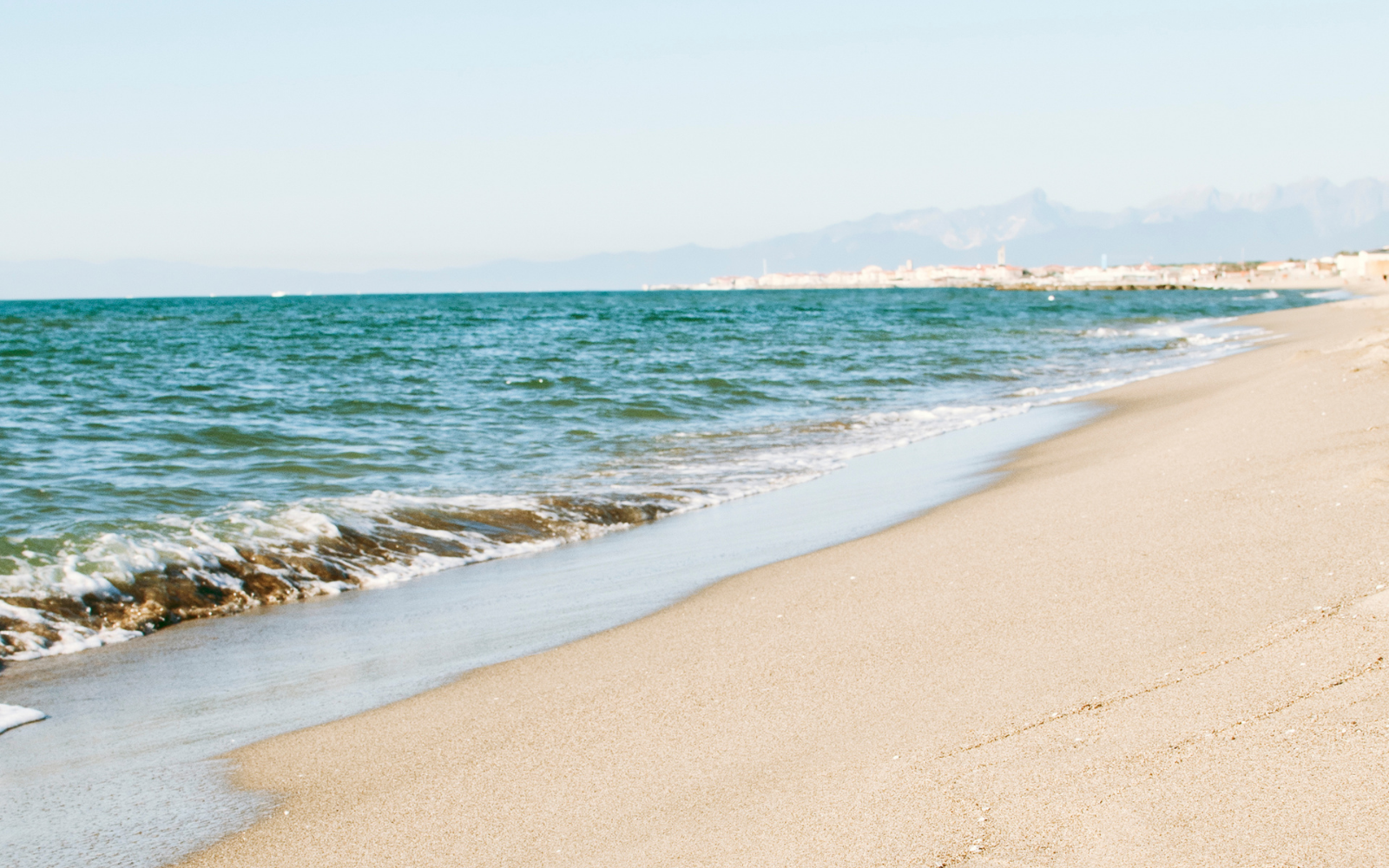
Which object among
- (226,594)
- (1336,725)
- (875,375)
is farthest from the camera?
(875,375)

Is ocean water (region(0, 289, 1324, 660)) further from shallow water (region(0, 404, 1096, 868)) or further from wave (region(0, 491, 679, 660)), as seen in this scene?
shallow water (region(0, 404, 1096, 868))

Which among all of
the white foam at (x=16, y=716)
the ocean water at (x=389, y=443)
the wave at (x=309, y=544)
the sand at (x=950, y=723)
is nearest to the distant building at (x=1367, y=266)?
the ocean water at (x=389, y=443)

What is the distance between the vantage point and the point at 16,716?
4.11 metres

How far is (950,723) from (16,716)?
359cm

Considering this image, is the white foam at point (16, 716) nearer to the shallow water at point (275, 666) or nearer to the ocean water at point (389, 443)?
the shallow water at point (275, 666)

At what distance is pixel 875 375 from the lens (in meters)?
20.0

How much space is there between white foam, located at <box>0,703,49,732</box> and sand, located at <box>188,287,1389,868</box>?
124cm

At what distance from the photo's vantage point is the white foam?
4.04 metres

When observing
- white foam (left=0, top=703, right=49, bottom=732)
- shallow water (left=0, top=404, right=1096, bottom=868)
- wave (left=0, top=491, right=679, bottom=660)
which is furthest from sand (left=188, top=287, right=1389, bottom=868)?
wave (left=0, top=491, right=679, bottom=660)

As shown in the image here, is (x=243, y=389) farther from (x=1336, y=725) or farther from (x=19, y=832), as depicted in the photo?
(x=1336, y=725)

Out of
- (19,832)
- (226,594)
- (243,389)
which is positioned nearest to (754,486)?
(226,594)

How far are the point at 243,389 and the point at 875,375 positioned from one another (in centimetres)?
1129

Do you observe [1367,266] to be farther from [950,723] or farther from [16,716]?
[16,716]

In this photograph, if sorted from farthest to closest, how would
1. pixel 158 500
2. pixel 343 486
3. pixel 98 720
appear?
pixel 343 486 → pixel 158 500 → pixel 98 720
